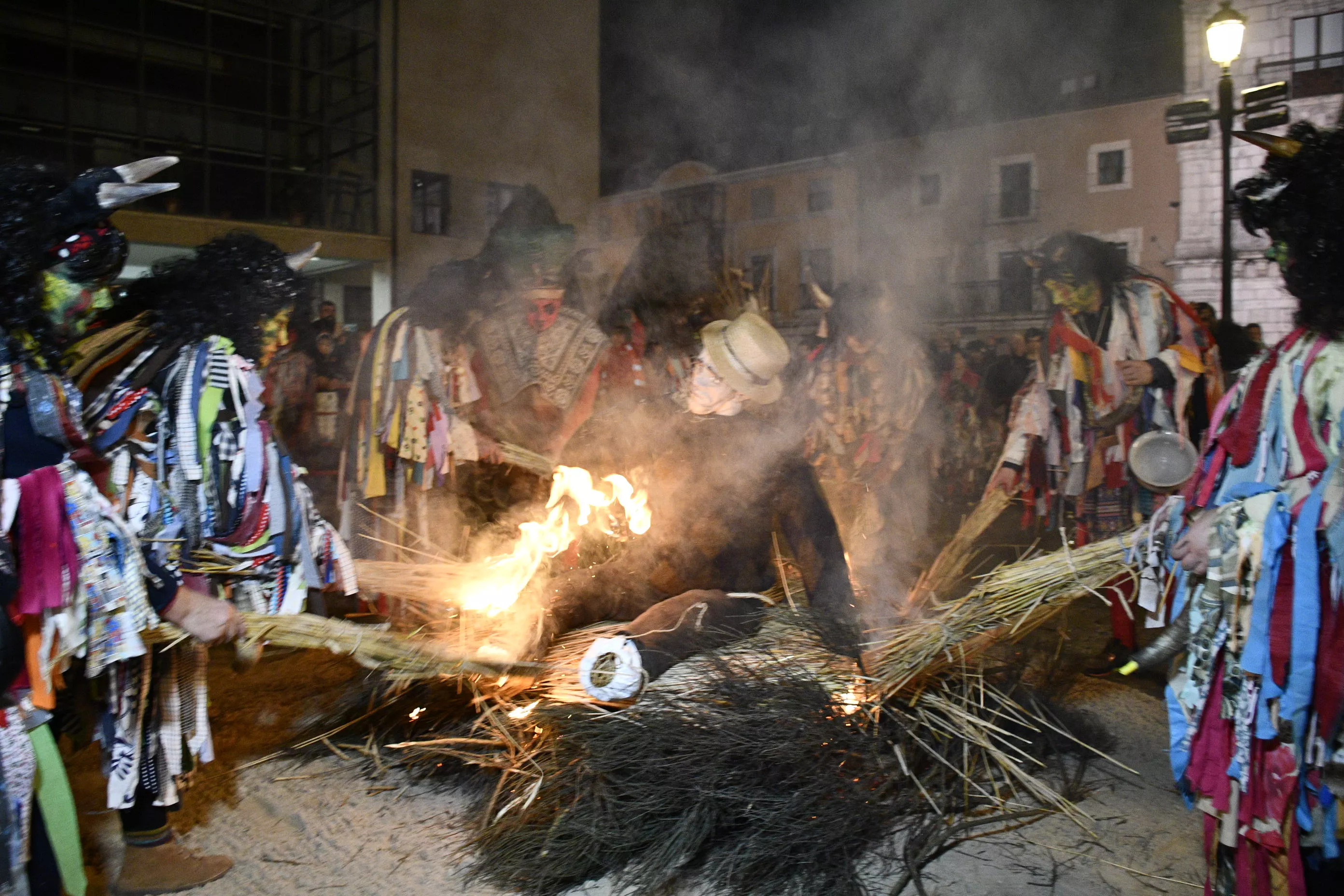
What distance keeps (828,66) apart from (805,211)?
64 cm

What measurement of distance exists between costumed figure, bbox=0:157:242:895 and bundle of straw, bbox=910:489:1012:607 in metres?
2.05

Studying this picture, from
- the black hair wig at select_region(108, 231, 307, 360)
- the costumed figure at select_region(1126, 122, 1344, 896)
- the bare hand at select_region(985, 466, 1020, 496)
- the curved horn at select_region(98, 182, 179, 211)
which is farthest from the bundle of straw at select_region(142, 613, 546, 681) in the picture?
the bare hand at select_region(985, 466, 1020, 496)

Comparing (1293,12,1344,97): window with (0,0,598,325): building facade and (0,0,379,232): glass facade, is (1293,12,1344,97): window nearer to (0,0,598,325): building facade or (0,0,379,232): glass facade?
(0,0,598,325): building facade

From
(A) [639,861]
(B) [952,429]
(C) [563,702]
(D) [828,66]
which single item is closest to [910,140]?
(D) [828,66]

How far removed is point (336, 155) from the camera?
564cm

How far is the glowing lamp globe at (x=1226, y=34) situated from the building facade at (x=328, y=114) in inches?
114

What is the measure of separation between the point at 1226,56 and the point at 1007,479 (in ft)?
5.32

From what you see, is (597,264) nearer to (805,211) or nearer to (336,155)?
(805,211)

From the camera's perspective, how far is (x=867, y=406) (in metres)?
4.77

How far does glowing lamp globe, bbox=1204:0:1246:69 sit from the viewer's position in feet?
9.94

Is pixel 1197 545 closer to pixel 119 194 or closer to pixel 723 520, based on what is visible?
pixel 723 520

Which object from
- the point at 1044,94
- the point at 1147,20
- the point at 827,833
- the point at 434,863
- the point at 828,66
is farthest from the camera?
the point at 828,66

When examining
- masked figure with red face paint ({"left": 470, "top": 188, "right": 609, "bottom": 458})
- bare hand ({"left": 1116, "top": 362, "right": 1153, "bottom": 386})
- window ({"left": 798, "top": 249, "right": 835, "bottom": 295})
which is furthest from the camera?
window ({"left": 798, "top": 249, "right": 835, "bottom": 295})

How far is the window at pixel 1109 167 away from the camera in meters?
3.53
